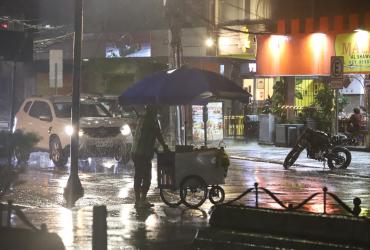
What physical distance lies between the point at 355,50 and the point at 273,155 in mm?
4939

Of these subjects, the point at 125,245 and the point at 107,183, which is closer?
the point at 125,245

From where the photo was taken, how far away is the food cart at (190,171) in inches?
500

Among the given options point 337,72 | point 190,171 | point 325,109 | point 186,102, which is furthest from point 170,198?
point 325,109

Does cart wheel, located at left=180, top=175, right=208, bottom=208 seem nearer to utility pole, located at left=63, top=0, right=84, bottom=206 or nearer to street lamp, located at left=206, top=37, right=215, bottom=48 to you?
utility pole, located at left=63, top=0, right=84, bottom=206

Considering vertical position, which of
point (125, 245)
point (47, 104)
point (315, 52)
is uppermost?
point (315, 52)

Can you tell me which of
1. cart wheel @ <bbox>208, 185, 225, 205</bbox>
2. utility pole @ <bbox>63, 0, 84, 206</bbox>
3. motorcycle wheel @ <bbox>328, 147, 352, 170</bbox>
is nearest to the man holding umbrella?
cart wheel @ <bbox>208, 185, 225, 205</bbox>

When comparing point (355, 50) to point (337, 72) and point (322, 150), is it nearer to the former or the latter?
point (337, 72)

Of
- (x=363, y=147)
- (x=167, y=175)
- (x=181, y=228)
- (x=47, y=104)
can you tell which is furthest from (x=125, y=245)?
(x=363, y=147)

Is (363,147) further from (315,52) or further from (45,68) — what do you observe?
(45,68)

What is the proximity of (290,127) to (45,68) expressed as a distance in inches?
641

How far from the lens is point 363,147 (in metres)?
26.1

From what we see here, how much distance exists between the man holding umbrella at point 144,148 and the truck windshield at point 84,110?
8386 mm

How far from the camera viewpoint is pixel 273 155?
24484mm

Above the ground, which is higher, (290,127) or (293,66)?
(293,66)
